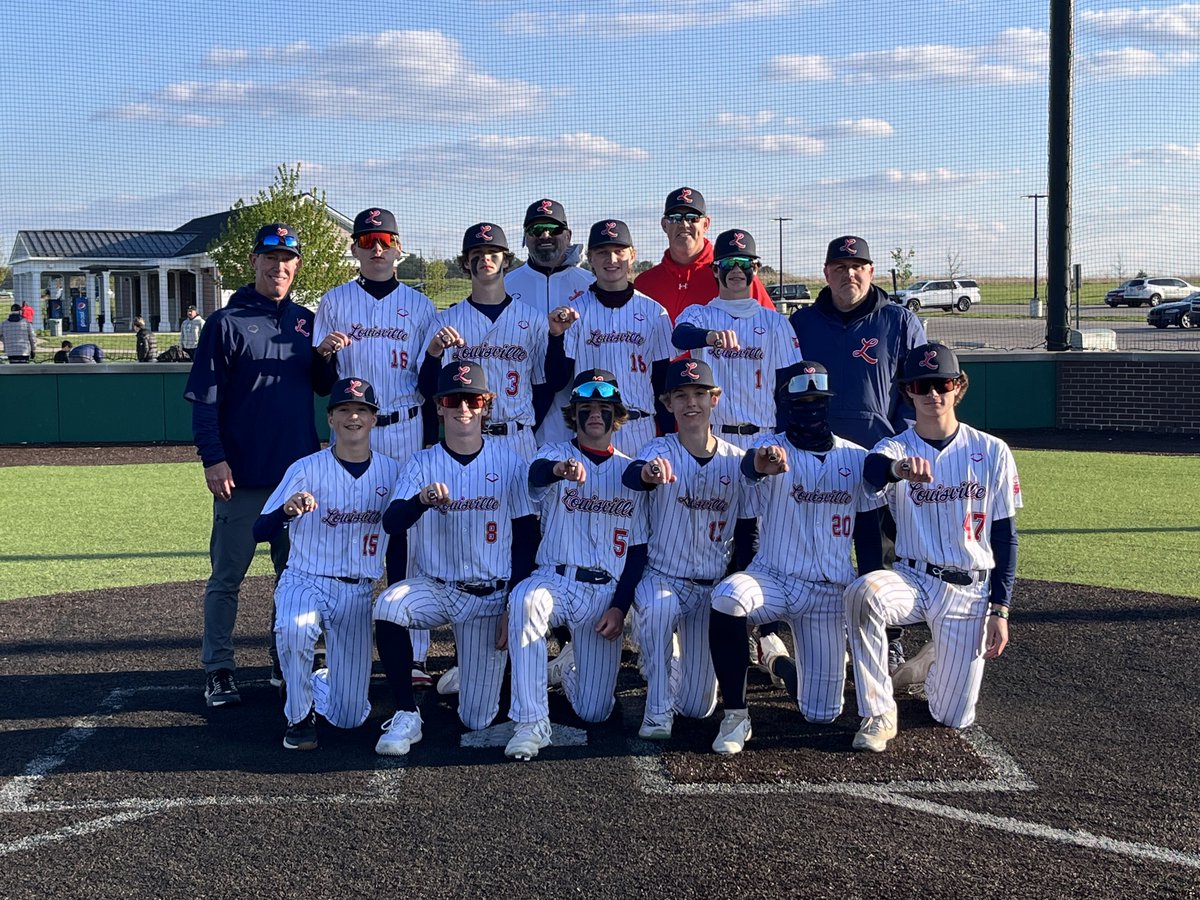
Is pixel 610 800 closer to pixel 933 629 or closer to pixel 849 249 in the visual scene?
pixel 933 629

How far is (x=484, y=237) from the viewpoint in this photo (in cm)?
577

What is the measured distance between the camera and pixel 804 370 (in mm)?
5008

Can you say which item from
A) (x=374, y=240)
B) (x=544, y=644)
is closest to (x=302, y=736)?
(x=544, y=644)

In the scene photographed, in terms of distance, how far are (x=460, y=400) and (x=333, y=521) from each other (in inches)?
29.0

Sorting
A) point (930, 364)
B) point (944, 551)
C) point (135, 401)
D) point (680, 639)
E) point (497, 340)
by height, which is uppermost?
point (497, 340)

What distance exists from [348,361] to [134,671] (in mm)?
1798

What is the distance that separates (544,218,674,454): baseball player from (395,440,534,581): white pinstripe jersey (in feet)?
3.24

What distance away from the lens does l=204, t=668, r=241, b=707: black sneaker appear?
5.29m

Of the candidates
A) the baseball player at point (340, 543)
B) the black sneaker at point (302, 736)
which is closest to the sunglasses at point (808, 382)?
the baseball player at point (340, 543)

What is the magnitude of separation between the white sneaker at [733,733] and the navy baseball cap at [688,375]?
1321mm

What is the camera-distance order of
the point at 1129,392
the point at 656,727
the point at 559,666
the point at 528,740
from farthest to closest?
1. the point at 1129,392
2. the point at 559,666
3. the point at 656,727
4. the point at 528,740

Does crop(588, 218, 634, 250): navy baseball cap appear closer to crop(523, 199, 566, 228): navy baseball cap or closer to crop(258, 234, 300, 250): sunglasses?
crop(523, 199, 566, 228): navy baseball cap

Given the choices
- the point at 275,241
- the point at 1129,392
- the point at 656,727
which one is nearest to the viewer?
Result: the point at 656,727

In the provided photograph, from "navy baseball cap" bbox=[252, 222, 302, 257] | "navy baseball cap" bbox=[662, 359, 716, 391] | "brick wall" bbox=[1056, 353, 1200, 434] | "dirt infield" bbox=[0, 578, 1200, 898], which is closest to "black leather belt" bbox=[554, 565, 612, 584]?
"dirt infield" bbox=[0, 578, 1200, 898]
